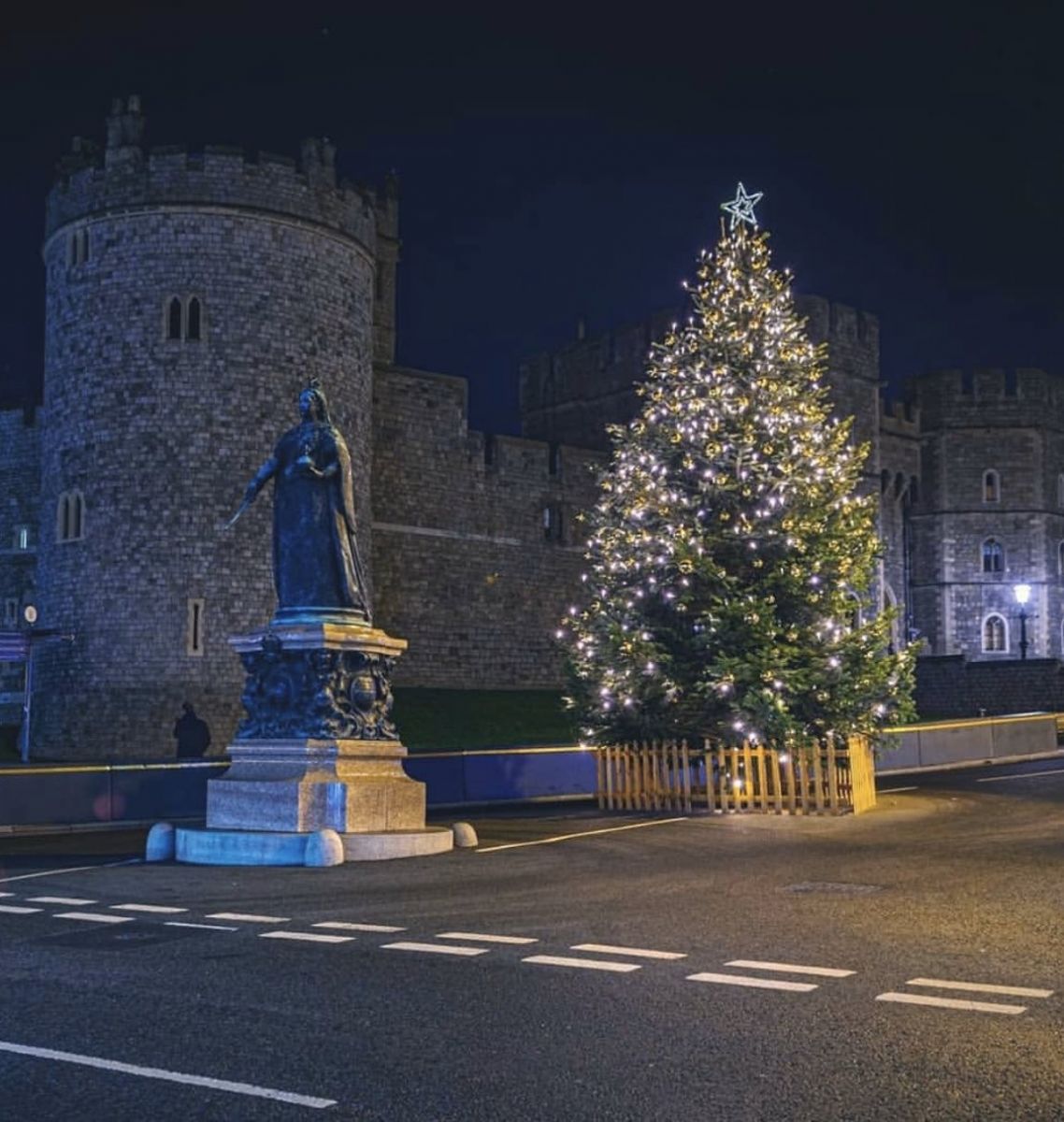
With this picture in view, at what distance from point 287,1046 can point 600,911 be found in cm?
418

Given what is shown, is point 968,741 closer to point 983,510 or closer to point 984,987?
point 984,987

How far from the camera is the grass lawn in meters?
31.0

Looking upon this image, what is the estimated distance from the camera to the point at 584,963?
796 cm

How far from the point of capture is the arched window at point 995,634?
184ft

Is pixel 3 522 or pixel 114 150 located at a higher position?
pixel 114 150

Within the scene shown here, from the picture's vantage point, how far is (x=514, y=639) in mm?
39281

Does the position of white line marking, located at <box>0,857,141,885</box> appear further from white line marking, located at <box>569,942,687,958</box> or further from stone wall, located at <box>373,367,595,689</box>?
stone wall, located at <box>373,367,595,689</box>

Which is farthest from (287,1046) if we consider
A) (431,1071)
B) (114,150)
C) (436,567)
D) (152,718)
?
(436,567)

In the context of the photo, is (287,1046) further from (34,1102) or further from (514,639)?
(514,639)

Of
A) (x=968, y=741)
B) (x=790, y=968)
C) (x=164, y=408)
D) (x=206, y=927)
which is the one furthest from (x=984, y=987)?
(x=164, y=408)

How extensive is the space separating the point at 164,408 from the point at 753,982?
974 inches

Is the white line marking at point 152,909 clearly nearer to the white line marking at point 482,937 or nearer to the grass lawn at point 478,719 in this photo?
the white line marking at point 482,937

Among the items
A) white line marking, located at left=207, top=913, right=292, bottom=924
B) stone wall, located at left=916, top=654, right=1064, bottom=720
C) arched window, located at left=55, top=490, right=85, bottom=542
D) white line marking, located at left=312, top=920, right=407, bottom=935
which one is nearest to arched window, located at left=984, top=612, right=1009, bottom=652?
stone wall, located at left=916, top=654, right=1064, bottom=720

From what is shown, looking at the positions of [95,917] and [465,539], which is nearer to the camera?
[95,917]
